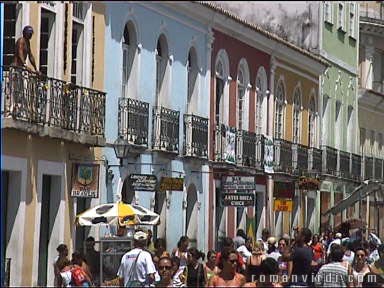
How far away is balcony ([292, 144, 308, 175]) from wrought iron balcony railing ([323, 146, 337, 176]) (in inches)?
88.1

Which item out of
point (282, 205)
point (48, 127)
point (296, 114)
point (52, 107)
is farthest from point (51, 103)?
point (296, 114)

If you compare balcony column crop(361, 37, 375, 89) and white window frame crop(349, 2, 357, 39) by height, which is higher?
white window frame crop(349, 2, 357, 39)

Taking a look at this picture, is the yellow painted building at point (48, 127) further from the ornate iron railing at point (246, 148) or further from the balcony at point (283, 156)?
the balcony at point (283, 156)

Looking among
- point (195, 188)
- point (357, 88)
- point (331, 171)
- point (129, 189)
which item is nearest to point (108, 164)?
point (129, 189)

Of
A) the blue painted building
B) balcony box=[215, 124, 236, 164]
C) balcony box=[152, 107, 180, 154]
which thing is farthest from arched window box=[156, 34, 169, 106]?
balcony box=[215, 124, 236, 164]

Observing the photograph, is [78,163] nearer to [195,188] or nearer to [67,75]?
[67,75]

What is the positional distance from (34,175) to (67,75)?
2.61 meters

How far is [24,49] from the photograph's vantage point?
24734mm

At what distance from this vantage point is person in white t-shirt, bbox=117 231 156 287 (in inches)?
828

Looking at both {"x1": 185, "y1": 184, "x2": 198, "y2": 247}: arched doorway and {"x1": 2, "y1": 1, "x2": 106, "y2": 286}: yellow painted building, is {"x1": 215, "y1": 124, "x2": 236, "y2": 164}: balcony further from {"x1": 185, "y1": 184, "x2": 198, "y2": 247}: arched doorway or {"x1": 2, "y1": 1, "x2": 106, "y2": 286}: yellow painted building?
{"x1": 2, "y1": 1, "x2": 106, "y2": 286}: yellow painted building

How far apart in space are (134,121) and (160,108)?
1887mm

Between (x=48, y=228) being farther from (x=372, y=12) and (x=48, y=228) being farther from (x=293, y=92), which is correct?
(x=372, y=12)

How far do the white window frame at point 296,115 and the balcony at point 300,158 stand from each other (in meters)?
0.71

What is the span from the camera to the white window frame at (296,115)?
4575 cm
